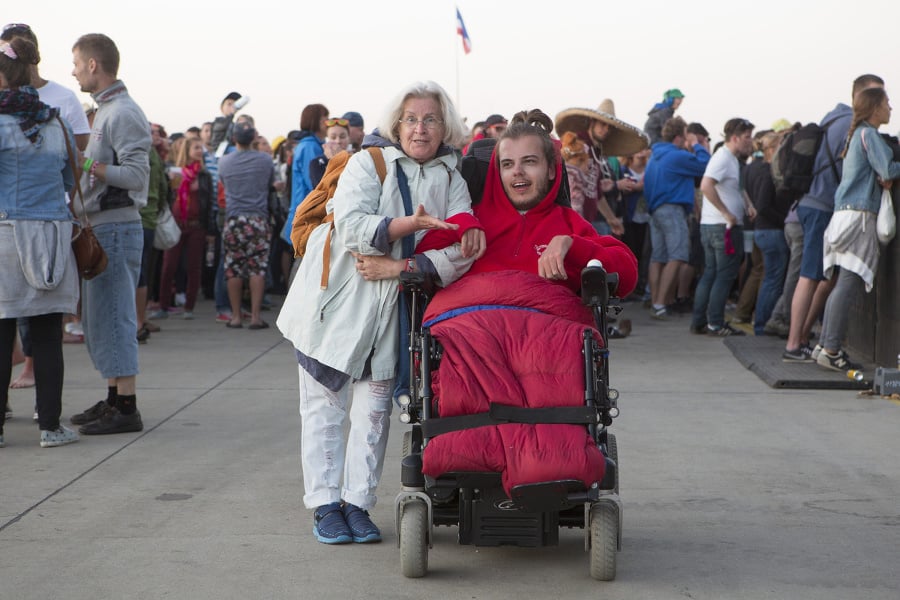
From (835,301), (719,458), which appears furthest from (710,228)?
(719,458)

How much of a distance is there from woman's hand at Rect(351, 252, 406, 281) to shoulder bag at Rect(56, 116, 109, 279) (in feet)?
7.87

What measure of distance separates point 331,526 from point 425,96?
5.56 ft

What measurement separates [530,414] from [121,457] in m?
2.97

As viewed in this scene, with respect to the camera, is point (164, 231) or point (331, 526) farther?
point (164, 231)

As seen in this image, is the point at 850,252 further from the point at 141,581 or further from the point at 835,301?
the point at 141,581

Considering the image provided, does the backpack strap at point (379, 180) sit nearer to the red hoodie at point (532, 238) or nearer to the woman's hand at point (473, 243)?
the red hoodie at point (532, 238)

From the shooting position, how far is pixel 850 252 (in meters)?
8.17

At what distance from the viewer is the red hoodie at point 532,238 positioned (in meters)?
4.21

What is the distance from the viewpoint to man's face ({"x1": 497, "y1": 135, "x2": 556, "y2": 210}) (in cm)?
426

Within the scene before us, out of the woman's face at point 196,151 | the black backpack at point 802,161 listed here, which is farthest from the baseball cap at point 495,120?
the woman's face at point 196,151

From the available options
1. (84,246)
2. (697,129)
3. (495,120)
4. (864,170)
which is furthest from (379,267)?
(697,129)

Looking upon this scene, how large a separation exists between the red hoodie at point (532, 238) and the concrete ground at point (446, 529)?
1.08 m

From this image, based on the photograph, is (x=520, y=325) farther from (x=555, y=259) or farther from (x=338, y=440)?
(x=338, y=440)

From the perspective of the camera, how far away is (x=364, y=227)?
414 centimetres
